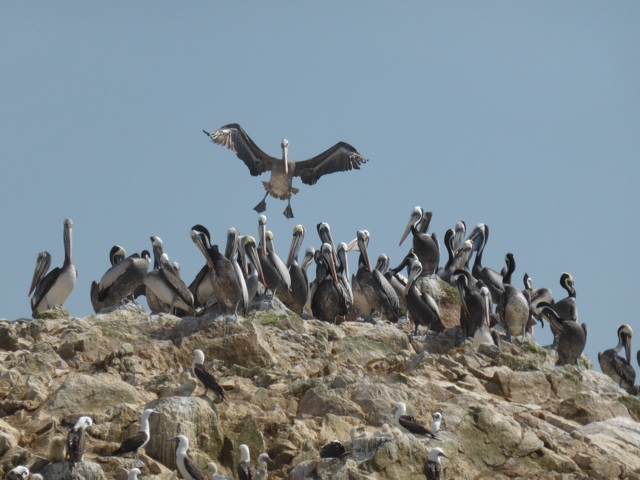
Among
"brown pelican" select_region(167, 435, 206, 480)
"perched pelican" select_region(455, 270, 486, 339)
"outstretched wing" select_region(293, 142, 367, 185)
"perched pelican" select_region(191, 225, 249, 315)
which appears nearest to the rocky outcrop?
"brown pelican" select_region(167, 435, 206, 480)

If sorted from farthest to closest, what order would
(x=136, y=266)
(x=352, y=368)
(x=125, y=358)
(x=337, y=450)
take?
(x=136, y=266)
(x=352, y=368)
(x=125, y=358)
(x=337, y=450)

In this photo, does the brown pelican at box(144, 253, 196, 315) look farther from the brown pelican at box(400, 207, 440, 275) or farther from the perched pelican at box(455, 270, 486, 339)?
the brown pelican at box(400, 207, 440, 275)

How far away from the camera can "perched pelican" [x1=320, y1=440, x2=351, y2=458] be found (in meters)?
15.5

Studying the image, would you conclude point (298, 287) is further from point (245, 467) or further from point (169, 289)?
point (245, 467)

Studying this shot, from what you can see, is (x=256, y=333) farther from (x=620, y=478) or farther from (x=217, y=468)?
(x=620, y=478)

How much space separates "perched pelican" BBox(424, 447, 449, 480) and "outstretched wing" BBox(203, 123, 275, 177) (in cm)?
1390

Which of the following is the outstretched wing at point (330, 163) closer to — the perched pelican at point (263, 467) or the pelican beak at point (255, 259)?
the pelican beak at point (255, 259)

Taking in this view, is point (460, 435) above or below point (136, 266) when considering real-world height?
below

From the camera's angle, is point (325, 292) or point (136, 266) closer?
point (136, 266)

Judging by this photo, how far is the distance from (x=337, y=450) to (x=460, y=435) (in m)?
2.20

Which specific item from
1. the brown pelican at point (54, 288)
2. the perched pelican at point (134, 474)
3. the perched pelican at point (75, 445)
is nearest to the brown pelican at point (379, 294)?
the brown pelican at point (54, 288)

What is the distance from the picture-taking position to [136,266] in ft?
75.0

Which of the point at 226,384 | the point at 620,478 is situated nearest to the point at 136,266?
the point at 226,384

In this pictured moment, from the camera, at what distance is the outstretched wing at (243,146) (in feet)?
94.6
